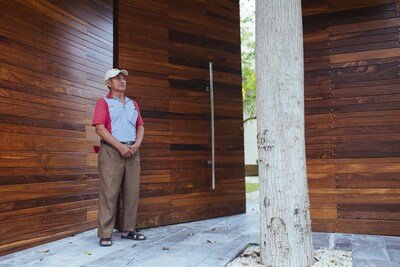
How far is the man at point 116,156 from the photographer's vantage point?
11.0 ft

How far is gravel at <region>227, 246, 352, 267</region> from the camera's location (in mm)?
2566

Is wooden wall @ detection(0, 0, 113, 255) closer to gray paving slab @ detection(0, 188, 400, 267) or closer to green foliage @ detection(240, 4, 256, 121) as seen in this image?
gray paving slab @ detection(0, 188, 400, 267)

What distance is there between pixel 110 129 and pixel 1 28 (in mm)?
1148

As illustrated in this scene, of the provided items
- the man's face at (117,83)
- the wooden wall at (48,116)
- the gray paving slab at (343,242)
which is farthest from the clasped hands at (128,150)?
the gray paving slab at (343,242)

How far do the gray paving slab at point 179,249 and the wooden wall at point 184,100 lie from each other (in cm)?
51

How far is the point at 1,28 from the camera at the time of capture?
10.2 ft

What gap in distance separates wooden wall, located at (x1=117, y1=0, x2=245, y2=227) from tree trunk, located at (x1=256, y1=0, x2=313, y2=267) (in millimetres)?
1798

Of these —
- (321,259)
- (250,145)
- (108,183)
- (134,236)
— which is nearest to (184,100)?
(108,183)

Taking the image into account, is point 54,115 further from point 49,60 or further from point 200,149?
point 200,149

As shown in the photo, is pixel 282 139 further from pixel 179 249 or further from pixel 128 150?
pixel 128 150

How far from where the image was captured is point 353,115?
11.8ft

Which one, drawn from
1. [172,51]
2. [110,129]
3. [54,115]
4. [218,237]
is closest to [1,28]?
[54,115]

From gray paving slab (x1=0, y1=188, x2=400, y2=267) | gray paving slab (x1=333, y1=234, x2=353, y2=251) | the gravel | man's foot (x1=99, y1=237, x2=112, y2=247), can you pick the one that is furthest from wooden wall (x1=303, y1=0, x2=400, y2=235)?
man's foot (x1=99, y1=237, x2=112, y2=247)

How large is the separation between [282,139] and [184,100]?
6.93 ft
